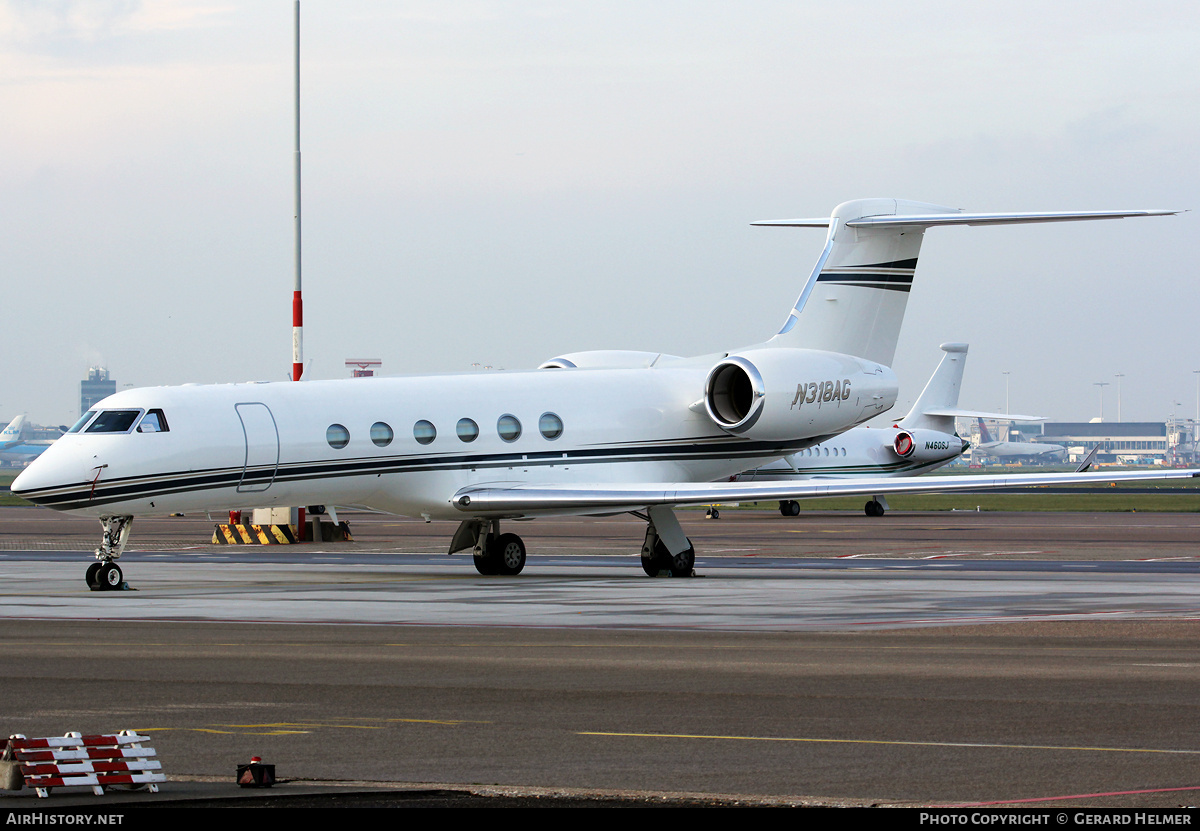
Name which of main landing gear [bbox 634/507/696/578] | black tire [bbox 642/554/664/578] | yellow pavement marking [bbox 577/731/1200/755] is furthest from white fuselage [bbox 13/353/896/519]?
yellow pavement marking [bbox 577/731/1200/755]

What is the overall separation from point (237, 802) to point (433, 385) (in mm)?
20374

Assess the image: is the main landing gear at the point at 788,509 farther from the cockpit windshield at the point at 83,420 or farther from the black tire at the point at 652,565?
the cockpit windshield at the point at 83,420

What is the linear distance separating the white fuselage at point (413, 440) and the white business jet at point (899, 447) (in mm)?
29745

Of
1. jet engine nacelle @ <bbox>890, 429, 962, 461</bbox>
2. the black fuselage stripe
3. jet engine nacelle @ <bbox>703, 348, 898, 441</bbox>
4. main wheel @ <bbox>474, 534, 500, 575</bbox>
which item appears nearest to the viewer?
the black fuselage stripe

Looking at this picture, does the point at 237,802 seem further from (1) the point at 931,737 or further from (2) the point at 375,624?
(2) the point at 375,624

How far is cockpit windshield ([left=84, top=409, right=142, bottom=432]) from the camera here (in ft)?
80.1

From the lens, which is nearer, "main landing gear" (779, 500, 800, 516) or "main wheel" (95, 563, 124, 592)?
"main wheel" (95, 563, 124, 592)

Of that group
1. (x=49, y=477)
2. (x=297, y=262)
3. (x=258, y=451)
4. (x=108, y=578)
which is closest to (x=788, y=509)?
(x=297, y=262)

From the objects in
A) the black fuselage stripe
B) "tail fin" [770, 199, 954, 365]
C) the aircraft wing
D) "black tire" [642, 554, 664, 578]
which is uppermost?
"tail fin" [770, 199, 954, 365]

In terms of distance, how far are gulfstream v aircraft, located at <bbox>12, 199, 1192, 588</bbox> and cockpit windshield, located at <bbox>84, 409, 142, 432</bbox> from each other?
2cm

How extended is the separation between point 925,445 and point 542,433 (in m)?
41.5

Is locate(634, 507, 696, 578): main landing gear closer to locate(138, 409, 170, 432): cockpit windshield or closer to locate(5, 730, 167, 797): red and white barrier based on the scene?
locate(138, 409, 170, 432): cockpit windshield

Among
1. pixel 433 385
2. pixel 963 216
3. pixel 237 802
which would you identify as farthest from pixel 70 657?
pixel 963 216

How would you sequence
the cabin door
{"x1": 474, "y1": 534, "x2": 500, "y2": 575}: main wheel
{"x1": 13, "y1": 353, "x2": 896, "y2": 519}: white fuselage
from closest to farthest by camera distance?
{"x1": 13, "y1": 353, "x2": 896, "y2": 519}: white fuselage, the cabin door, {"x1": 474, "y1": 534, "x2": 500, "y2": 575}: main wheel
